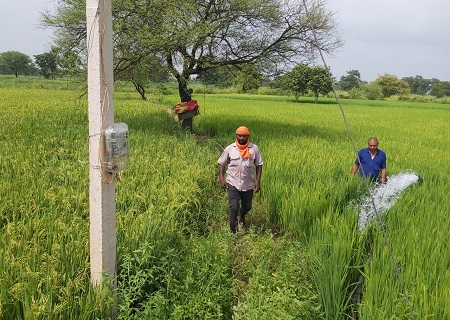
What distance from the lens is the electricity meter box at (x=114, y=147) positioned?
2.48 meters

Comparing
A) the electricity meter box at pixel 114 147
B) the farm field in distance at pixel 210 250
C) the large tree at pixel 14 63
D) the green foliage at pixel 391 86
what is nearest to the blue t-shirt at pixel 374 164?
the farm field in distance at pixel 210 250

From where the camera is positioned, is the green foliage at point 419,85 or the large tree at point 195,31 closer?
the large tree at point 195,31

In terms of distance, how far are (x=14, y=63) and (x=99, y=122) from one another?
447ft

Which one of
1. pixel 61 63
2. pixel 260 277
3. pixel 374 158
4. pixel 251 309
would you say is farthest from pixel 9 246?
pixel 61 63

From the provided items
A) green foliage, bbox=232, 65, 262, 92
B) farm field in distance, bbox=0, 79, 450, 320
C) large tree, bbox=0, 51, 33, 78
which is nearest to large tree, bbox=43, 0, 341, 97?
green foliage, bbox=232, 65, 262, 92

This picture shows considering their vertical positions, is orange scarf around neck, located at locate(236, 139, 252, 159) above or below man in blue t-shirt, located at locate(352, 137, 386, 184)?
above

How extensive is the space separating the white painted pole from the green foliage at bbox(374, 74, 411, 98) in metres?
85.7

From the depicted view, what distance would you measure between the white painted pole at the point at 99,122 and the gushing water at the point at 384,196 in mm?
2414

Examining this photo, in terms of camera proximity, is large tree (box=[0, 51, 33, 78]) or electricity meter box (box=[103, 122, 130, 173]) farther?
large tree (box=[0, 51, 33, 78])

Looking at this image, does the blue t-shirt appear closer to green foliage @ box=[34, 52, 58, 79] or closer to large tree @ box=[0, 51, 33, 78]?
green foliage @ box=[34, 52, 58, 79]

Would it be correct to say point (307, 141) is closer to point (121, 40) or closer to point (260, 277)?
point (121, 40)

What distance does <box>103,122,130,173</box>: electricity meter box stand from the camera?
2482mm

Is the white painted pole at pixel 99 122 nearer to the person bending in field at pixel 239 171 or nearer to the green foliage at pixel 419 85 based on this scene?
the person bending in field at pixel 239 171

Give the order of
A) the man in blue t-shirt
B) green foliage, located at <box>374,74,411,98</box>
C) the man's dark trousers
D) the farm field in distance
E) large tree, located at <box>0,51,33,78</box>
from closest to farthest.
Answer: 1. the farm field in distance
2. the man's dark trousers
3. the man in blue t-shirt
4. green foliage, located at <box>374,74,411,98</box>
5. large tree, located at <box>0,51,33,78</box>
